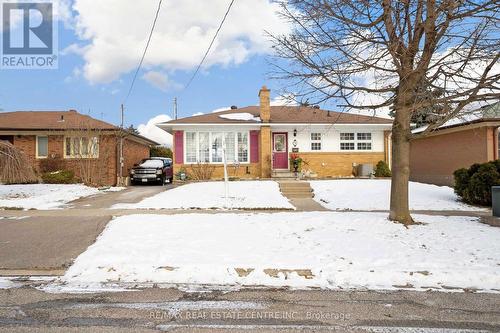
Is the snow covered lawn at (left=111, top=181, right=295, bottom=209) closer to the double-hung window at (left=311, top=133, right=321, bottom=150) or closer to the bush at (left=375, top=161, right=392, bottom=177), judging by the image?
the double-hung window at (left=311, top=133, right=321, bottom=150)

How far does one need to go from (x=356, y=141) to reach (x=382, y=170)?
2405mm

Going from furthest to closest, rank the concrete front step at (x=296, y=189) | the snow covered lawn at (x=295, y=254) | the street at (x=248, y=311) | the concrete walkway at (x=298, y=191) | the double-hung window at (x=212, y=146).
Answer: the double-hung window at (x=212, y=146)
the concrete front step at (x=296, y=189)
the concrete walkway at (x=298, y=191)
the snow covered lawn at (x=295, y=254)
the street at (x=248, y=311)

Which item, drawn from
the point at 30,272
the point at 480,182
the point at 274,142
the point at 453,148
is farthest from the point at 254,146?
the point at 30,272

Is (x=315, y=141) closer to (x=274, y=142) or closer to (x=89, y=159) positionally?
(x=274, y=142)

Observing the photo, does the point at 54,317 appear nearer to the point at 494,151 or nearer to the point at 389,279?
the point at 389,279

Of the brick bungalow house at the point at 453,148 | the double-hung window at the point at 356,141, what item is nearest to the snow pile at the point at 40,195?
the double-hung window at the point at 356,141

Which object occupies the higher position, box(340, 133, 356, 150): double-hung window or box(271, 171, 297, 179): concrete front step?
box(340, 133, 356, 150): double-hung window

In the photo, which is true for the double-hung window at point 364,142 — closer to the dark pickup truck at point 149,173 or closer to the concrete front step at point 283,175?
the concrete front step at point 283,175

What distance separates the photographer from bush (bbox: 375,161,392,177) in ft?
72.1

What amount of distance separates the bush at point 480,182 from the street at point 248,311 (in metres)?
9.67

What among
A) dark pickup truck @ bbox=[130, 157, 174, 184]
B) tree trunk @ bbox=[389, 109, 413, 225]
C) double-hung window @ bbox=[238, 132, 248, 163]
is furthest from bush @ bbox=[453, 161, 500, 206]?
dark pickup truck @ bbox=[130, 157, 174, 184]

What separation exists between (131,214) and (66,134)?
43.4 ft

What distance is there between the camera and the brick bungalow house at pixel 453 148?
1733cm

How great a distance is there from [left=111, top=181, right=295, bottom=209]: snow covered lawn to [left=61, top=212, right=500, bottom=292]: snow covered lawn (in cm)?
274
